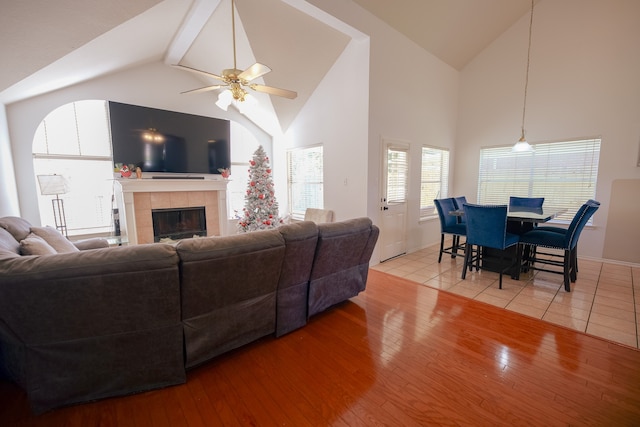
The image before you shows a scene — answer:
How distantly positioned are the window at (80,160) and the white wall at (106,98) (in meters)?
0.13

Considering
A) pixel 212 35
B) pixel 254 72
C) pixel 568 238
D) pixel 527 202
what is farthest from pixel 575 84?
pixel 212 35

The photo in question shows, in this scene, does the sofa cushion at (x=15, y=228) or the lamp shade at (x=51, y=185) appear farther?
the lamp shade at (x=51, y=185)

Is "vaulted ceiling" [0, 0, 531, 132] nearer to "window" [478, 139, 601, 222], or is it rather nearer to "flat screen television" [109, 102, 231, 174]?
"flat screen television" [109, 102, 231, 174]

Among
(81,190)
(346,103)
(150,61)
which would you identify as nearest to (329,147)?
(346,103)

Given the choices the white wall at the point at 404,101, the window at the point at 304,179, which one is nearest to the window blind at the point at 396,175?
the white wall at the point at 404,101

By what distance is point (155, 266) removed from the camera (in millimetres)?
1530

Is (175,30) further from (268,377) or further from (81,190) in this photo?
(268,377)

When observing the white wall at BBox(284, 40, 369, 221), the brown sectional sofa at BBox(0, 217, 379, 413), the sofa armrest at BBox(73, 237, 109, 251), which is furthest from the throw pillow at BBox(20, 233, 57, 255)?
the white wall at BBox(284, 40, 369, 221)

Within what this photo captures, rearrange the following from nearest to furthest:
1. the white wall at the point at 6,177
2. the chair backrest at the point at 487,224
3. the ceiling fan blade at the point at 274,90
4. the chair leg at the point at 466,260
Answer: the ceiling fan blade at the point at 274,90, the chair backrest at the point at 487,224, the white wall at the point at 6,177, the chair leg at the point at 466,260

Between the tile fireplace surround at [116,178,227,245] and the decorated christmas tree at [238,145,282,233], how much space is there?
42.5 inches

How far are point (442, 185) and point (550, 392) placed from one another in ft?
14.5

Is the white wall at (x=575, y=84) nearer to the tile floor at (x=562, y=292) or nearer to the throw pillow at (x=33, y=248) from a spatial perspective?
the tile floor at (x=562, y=292)

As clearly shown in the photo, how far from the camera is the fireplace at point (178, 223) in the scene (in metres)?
4.86

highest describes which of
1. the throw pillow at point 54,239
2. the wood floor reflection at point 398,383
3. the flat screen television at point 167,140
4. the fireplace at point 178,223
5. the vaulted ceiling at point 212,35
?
the vaulted ceiling at point 212,35
